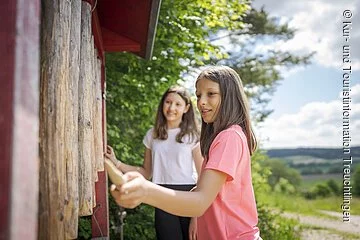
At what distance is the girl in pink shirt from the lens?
1804 millimetres

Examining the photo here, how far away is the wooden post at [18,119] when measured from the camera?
1.07 metres

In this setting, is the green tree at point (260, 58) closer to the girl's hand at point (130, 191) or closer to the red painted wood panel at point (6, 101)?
the girl's hand at point (130, 191)

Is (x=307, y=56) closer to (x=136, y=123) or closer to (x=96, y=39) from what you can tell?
(x=136, y=123)

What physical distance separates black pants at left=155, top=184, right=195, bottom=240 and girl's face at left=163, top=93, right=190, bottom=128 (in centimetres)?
54

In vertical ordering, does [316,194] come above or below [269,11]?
below

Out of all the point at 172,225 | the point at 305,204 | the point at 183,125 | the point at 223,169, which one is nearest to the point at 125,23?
the point at 183,125

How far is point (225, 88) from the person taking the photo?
2352mm

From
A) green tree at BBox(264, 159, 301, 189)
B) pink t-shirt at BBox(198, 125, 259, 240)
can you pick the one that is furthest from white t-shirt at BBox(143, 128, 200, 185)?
green tree at BBox(264, 159, 301, 189)

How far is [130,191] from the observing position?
1365 mm

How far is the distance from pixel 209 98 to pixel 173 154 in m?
1.90

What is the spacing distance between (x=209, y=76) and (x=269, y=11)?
13.3 m

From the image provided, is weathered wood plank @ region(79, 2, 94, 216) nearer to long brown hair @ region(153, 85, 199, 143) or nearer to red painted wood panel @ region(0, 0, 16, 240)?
red painted wood panel @ region(0, 0, 16, 240)

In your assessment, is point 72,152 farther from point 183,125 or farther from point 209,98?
point 183,125

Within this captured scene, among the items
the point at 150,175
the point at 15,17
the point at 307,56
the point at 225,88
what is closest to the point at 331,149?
the point at 307,56
